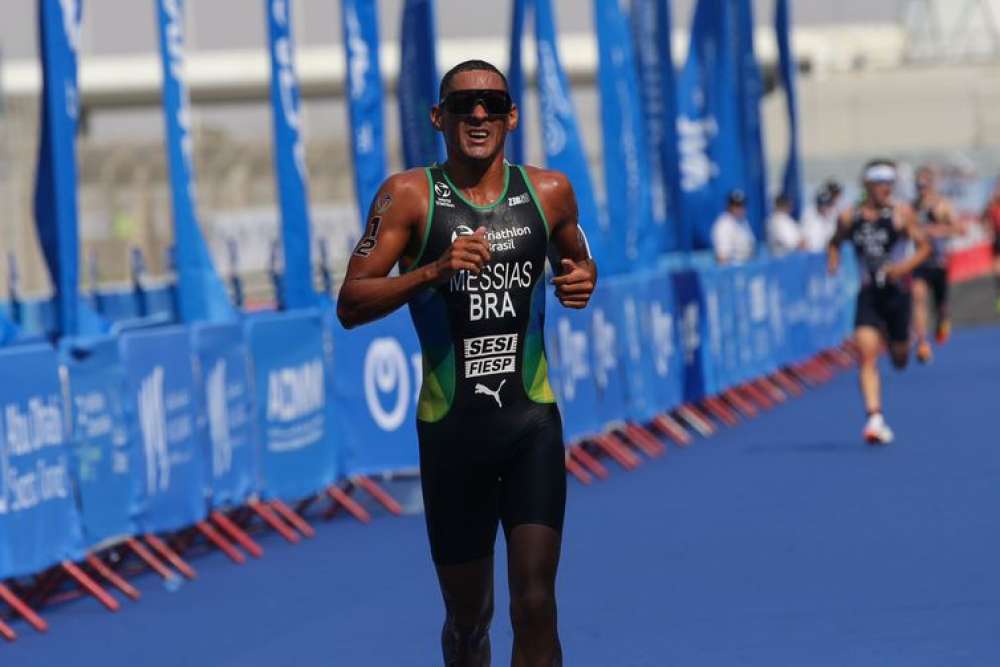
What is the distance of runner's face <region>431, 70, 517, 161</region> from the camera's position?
6262 mm

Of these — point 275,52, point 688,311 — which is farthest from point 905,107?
point 275,52

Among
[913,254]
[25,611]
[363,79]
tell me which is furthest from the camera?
[913,254]

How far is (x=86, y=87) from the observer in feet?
239

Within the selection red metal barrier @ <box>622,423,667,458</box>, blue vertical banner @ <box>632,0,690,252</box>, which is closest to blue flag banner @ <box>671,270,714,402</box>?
blue vertical banner @ <box>632,0,690,252</box>

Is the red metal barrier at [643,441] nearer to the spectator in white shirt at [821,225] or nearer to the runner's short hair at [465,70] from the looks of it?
the spectator in white shirt at [821,225]

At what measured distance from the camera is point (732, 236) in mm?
22000

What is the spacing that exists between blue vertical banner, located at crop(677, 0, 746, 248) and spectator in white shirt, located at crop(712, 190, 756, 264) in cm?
18

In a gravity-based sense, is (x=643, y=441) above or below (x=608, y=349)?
below

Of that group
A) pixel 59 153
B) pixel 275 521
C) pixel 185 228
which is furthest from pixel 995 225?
pixel 59 153

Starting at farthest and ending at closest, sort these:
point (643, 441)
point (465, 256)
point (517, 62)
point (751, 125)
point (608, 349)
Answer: point (751, 125) → point (517, 62) → point (643, 441) → point (608, 349) → point (465, 256)

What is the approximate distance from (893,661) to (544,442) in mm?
2089

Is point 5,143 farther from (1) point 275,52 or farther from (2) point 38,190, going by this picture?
(2) point 38,190

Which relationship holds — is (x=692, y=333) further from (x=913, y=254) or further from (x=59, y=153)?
(x=59, y=153)

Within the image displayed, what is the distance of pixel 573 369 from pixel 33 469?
6267 mm
